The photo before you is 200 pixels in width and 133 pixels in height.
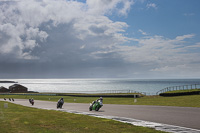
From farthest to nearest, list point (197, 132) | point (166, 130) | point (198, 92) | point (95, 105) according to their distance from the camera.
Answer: point (198, 92), point (95, 105), point (166, 130), point (197, 132)

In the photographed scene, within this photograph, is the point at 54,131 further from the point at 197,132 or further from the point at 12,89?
the point at 12,89

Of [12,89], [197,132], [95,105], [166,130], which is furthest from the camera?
[12,89]

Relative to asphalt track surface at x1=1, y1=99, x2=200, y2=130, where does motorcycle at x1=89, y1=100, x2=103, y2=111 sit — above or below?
above

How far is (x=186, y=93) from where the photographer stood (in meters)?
41.2

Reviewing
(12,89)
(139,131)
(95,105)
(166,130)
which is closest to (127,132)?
(139,131)

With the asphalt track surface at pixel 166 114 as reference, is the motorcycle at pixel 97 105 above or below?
above

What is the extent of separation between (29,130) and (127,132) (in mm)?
5016

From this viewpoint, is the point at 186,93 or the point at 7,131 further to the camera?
the point at 186,93

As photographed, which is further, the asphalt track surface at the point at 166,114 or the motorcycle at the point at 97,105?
the motorcycle at the point at 97,105

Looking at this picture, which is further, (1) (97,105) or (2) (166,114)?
(1) (97,105)

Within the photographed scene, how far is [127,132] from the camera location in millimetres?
10828

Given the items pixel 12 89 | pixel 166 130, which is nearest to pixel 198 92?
pixel 166 130

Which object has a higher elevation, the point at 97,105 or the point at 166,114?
the point at 97,105

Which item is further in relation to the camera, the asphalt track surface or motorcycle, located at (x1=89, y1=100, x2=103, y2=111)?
motorcycle, located at (x1=89, y1=100, x2=103, y2=111)
